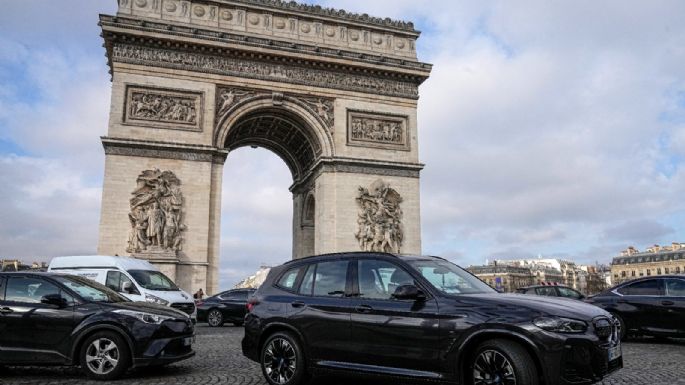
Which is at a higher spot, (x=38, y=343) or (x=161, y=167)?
(x=161, y=167)

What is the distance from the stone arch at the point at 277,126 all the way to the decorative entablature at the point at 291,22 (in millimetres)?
3113

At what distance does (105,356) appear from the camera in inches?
280

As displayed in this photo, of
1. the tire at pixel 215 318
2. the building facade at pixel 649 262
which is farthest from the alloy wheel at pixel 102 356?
the building facade at pixel 649 262

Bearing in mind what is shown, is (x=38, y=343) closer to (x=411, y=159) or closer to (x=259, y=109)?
(x=259, y=109)

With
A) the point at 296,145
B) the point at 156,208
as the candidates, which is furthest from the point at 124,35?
the point at 296,145

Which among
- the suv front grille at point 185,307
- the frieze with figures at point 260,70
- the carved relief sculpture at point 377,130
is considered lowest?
the suv front grille at point 185,307

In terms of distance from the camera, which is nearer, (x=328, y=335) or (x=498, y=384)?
(x=498, y=384)

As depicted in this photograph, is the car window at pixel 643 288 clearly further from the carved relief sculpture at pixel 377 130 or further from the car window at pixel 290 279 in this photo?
the carved relief sculpture at pixel 377 130

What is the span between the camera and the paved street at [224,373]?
22.8 feet

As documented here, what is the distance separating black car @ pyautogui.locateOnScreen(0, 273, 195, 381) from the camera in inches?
279

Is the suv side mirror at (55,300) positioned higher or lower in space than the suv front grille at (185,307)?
higher

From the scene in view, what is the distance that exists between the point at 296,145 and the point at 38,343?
22555 mm

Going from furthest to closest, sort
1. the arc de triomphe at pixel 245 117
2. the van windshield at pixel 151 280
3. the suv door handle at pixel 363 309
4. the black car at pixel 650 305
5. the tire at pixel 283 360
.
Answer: the arc de triomphe at pixel 245 117 < the van windshield at pixel 151 280 < the black car at pixel 650 305 < the tire at pixel 283 360 < the suv door handle at pixel 363 309

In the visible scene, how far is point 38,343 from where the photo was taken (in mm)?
7176
